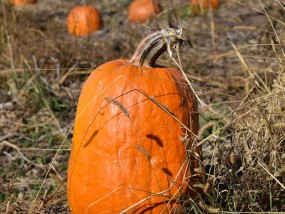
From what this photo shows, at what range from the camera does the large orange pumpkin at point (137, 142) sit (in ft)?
7.80

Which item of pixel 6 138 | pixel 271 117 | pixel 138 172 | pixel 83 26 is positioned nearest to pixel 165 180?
pixel 138 172

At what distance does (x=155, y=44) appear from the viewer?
96.5 inches

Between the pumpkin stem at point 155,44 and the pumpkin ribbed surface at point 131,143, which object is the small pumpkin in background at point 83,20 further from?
the pumpkin ribbed surface at point 131,143

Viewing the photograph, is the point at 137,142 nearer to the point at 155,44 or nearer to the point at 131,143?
the point at 131,143

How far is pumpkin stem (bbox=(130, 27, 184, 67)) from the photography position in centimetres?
236

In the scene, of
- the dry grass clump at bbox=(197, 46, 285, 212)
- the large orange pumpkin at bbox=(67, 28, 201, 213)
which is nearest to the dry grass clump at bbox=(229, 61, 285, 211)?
the dry grass clump at bbox=(197, 46, 285, 212)

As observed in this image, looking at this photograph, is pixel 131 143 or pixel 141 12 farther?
pixel 141 12

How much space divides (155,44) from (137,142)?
15.6 inches

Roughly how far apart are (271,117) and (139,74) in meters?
0.75

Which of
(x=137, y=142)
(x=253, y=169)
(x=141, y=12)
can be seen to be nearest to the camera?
(x=137, y=142)

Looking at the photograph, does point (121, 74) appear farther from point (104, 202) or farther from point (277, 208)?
point (277, 208)

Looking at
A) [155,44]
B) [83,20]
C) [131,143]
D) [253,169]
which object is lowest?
[253,169]

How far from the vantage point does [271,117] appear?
2.86m

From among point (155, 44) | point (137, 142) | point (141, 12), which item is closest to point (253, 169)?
point (137, 142)
